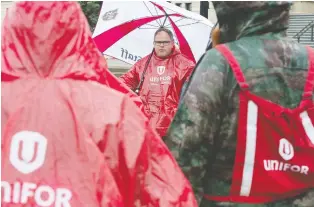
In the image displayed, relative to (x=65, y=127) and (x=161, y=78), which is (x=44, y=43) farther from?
(x=161, y=78)

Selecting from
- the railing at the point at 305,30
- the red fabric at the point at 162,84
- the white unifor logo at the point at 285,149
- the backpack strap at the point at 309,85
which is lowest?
the railing at the point at 305,30

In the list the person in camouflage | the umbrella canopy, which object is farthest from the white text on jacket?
the umbrella canopy

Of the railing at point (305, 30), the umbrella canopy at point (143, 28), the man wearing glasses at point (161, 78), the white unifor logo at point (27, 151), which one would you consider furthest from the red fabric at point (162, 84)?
the railing at point (305, 30)

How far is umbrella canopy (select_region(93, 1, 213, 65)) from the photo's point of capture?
36.4 ft

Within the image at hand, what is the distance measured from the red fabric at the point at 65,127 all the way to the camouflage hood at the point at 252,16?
28.8 inches

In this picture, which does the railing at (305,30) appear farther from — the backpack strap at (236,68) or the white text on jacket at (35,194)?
the white text on jacket at (35,194)

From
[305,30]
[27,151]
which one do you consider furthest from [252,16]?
[305,30]

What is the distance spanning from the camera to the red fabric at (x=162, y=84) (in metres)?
9.34

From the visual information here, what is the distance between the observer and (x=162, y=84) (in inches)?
374

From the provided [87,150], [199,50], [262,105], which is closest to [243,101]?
[262,105]

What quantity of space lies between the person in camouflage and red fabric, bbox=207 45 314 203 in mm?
30

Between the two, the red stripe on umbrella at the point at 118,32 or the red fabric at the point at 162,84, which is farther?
the red stripe on umbrella at the point at 118,32

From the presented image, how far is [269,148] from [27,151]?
1098 mm

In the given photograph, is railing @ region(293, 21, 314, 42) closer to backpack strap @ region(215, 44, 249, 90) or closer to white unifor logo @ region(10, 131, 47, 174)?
backpack strap @ region(215, 44, 249, 90)
